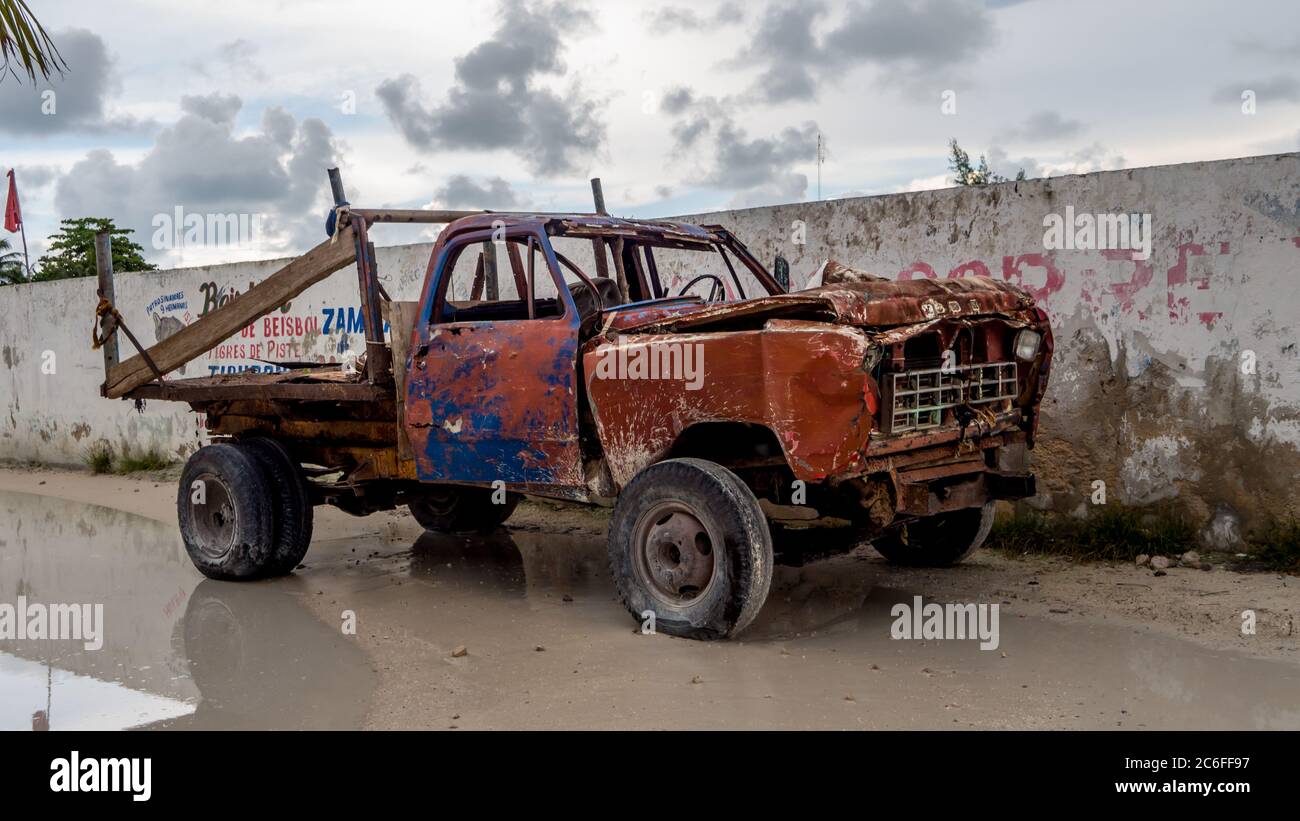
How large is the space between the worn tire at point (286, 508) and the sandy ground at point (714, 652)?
159mm

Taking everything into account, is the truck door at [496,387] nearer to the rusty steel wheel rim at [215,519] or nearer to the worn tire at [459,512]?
the rusty steel wheel rim at [215,519]

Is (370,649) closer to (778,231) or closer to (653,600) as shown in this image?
(653,600)

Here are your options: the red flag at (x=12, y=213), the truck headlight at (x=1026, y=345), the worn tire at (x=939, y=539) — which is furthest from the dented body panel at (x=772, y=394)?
the red flag at (x=12, y=213)

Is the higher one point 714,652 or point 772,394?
point 772,394

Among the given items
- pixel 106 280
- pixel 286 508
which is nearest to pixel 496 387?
pixel 286 508

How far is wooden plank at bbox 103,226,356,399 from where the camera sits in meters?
6.92

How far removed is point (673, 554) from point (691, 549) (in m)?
0.15

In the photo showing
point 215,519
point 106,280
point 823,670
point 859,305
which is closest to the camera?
point 823,670

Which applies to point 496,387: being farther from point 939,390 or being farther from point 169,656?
point 939,390

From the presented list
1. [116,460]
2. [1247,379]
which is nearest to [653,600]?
[1247,379]

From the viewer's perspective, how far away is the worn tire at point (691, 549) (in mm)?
5078

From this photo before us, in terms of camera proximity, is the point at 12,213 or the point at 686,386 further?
the point at 12,213

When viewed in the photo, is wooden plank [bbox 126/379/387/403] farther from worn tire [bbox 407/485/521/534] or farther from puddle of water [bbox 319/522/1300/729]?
worn tire [bbox 407/485/521/534]

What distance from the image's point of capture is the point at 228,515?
718cm
